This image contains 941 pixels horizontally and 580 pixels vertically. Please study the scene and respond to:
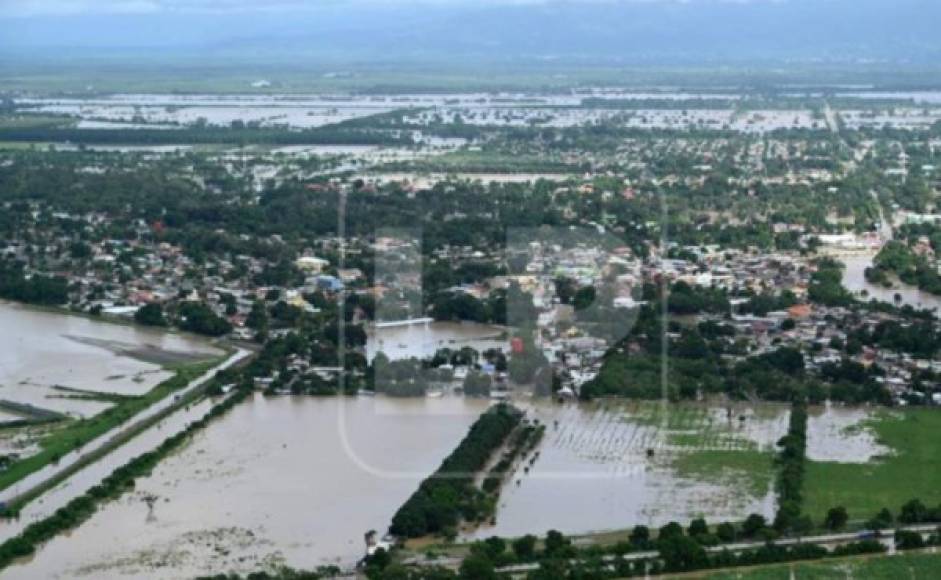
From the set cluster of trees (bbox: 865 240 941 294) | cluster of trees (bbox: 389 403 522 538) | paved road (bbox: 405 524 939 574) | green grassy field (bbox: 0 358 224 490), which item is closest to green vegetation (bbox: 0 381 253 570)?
green grassy field (bbox: 0 358 224 490)

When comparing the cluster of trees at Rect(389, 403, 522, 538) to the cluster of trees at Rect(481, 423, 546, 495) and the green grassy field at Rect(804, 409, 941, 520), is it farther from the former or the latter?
the green grassy field at Rect(804, 409, 941, 520)

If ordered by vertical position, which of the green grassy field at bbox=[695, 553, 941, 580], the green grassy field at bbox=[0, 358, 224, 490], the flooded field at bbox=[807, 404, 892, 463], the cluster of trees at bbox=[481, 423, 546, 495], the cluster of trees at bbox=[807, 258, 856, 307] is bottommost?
the green grassy field at bbox=[0, 358, 224, 490]

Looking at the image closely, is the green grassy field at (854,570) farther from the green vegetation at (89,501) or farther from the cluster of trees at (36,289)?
the cluster of trees at (36,289)

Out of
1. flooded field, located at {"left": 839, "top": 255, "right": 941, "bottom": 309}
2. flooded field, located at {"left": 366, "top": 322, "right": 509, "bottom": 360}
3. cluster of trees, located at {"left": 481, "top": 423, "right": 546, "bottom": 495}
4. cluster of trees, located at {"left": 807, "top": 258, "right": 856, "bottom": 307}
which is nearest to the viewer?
cluster of trees, located at {"left": 481, "top": 423, "right": 546, "bottom": 495}

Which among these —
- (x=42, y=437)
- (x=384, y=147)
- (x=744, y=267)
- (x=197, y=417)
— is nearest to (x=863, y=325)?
(x=744, y=267)

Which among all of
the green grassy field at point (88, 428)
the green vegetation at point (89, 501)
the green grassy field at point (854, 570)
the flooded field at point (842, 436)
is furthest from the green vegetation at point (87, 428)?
the flooded field at point (842, 436)
